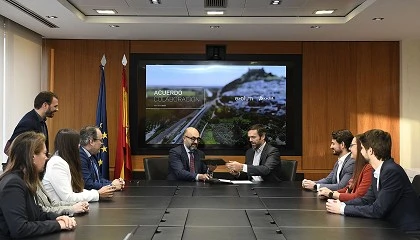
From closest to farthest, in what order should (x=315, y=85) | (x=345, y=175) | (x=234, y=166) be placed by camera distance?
1. (x=345, y=175)
2. (x=234, y=166)
3. (x=315, y=85)

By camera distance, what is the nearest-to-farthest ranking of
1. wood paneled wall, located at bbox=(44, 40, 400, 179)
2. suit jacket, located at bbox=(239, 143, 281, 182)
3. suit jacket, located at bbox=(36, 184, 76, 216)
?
suit jacket, located at bbox=(36, 184, 76, 216), suit jacket, located at bbox=(239, 143, 281, 182), wood paneled wall, located at bbox=(44, 40, 400, 179)

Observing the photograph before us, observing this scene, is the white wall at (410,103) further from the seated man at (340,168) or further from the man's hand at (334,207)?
the man's hand at (334,207)

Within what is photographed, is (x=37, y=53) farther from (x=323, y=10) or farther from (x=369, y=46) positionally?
(x=369, y=46)

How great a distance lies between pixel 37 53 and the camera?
805cm

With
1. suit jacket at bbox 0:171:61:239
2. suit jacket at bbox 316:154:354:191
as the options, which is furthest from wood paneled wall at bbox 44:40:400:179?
suit jacket at bbox 0:171:61:239

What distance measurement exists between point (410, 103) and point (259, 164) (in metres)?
3.33

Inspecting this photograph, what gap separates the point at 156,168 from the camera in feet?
21.3

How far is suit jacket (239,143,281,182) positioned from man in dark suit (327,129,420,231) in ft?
7.53

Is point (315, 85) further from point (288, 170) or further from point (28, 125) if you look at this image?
point (28, 125)

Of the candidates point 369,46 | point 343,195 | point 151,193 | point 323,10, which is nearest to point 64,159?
point 151,193

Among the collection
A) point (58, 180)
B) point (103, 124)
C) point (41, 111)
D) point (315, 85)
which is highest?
point (315, 85)

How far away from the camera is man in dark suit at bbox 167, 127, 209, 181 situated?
19.8ft

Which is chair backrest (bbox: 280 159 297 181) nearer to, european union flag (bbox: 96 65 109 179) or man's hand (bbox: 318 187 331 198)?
man's hand (bbox: 318 187 331 198)

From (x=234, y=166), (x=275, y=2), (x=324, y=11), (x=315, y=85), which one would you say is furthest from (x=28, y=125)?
(x=315, y=85)
